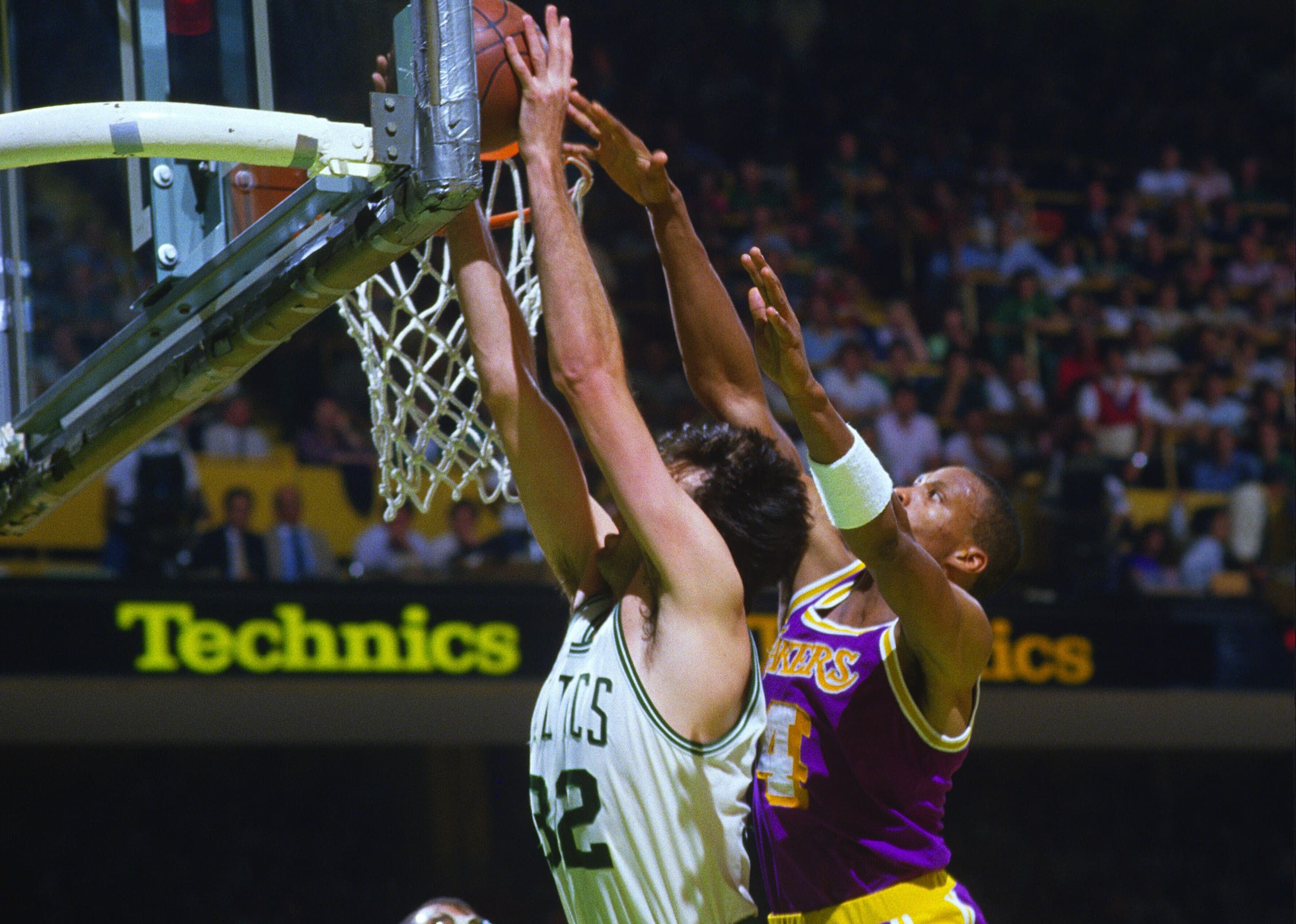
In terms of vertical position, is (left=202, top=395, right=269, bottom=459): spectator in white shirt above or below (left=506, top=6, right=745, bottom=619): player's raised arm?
above

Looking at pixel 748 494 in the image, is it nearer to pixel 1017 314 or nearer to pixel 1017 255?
pixel 1017 314

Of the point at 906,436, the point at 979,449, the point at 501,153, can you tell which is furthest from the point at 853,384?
the point at 501,153

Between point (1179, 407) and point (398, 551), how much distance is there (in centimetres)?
514

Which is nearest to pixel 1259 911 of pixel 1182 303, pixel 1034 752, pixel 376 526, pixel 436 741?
pixel 1034 752

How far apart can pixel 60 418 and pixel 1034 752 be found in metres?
7.23

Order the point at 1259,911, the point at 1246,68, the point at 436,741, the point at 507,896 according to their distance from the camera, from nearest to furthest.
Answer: the point at 436,741 < the point at 507,896 < the point at 1259,911 < the point at 1246,68

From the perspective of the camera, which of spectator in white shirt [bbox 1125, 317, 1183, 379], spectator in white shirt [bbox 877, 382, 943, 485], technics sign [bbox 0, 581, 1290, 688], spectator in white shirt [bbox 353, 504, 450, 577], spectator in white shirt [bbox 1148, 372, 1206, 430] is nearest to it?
technics sign [bbox 0, 581, 1290, 688]

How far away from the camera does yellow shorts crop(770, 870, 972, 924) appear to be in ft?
8.63

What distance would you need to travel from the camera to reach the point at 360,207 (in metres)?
2.00

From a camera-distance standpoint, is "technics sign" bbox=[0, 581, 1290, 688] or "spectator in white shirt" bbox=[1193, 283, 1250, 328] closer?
"technics sign" bbox=[0, 581, 1290, 688]

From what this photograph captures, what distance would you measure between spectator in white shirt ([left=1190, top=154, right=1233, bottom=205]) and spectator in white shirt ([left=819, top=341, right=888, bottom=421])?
14.1 feet

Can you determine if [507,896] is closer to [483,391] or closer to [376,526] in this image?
[376,526]

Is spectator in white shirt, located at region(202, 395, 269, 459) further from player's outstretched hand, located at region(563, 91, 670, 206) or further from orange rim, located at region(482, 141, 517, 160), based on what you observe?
orange rim, located at region(482, 141, 517, 160)

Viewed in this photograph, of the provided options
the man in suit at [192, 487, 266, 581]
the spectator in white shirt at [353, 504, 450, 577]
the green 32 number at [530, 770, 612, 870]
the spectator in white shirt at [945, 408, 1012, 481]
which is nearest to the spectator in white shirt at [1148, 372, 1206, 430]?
the spectator in white shirt at [945, 408, 1012, 481]
